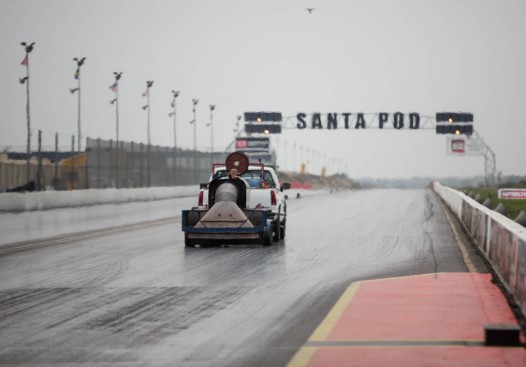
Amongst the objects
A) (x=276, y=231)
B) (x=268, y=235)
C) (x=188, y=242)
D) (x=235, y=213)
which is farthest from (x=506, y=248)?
(x=276, y=231)

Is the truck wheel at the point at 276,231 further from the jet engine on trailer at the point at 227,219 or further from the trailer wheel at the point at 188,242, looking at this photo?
the trailer wheel at the point at 188,242

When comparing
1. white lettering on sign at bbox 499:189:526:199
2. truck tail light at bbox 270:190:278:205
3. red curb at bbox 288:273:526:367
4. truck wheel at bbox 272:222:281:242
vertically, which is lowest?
red curb at bbox 288:273:526:367

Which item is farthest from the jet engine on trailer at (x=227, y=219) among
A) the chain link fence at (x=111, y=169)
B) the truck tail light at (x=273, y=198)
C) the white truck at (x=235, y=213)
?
the chain link fence at (x=111, y=169)

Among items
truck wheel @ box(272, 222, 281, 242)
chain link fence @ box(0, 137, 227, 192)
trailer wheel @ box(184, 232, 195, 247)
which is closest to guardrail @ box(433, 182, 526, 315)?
truck wheel @ box(272, 222, 281, 242)

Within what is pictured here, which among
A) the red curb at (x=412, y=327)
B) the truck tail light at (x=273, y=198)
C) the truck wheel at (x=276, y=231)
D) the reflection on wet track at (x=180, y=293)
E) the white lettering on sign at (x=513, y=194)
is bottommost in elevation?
the reflection on wet track at (x=180, y=293)

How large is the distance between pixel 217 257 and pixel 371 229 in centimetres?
1021

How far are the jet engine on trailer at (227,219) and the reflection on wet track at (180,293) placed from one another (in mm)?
386

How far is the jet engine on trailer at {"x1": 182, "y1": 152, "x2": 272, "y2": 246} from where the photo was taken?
19.9 m

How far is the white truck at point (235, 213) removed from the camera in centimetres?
1994

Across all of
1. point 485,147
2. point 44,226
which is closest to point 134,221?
point 44,226

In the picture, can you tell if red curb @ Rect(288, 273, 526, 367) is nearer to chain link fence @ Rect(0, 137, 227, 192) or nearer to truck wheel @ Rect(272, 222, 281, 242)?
truck wheel @ Rect(272, 222, 281, 242)

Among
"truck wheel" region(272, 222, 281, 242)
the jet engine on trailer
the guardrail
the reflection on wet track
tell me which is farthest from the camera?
"truck wheel" region(272, 222, 281, 242)

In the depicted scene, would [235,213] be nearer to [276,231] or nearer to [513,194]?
[276,231]

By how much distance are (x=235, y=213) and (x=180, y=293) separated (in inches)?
294
